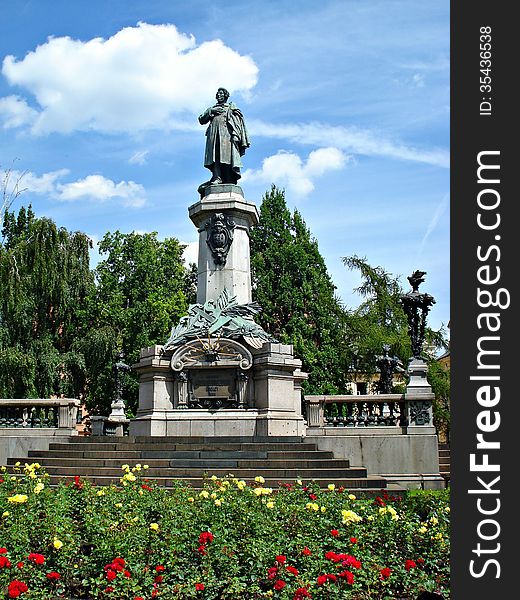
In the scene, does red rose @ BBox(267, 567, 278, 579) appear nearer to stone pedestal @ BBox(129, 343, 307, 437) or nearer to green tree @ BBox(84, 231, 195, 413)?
stone pedestal @ BBox(129, 343, 307, 437)

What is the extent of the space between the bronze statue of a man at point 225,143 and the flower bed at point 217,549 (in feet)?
52.0

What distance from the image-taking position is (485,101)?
5.54 m

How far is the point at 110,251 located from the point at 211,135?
2062 centimetres

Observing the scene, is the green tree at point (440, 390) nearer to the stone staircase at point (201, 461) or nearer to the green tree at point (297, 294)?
the green tree at point (297, 294)

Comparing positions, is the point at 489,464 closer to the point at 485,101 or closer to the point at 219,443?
the point at 485,101

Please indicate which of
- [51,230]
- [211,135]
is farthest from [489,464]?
[51,230]

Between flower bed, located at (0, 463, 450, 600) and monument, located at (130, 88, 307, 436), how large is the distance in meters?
10.9

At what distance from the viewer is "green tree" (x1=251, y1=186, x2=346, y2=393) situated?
39.1 m

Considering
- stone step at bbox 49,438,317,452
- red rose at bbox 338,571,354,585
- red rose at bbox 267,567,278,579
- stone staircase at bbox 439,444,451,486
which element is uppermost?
stone step at bbox 49,438,317,452

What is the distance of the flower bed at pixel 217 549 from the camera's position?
20.9ft

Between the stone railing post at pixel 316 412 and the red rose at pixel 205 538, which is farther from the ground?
the stone railing post at pixel 316 412

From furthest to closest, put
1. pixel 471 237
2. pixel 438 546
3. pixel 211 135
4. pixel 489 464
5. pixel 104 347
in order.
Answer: pixel 104 347 < pixel 211 135 < pixel 438 546 < pixel 471 237 < pixel 489 464

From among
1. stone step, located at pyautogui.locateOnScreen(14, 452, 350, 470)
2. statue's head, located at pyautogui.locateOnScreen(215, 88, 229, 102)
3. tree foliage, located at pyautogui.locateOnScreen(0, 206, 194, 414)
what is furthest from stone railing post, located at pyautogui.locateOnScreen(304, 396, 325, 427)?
tree foliage, located at pyautogui.locateOnScreen(0, 206, 194, 414)

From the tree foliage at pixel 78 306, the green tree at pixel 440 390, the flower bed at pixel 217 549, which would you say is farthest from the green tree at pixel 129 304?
the flower bed at pixel 217 549
